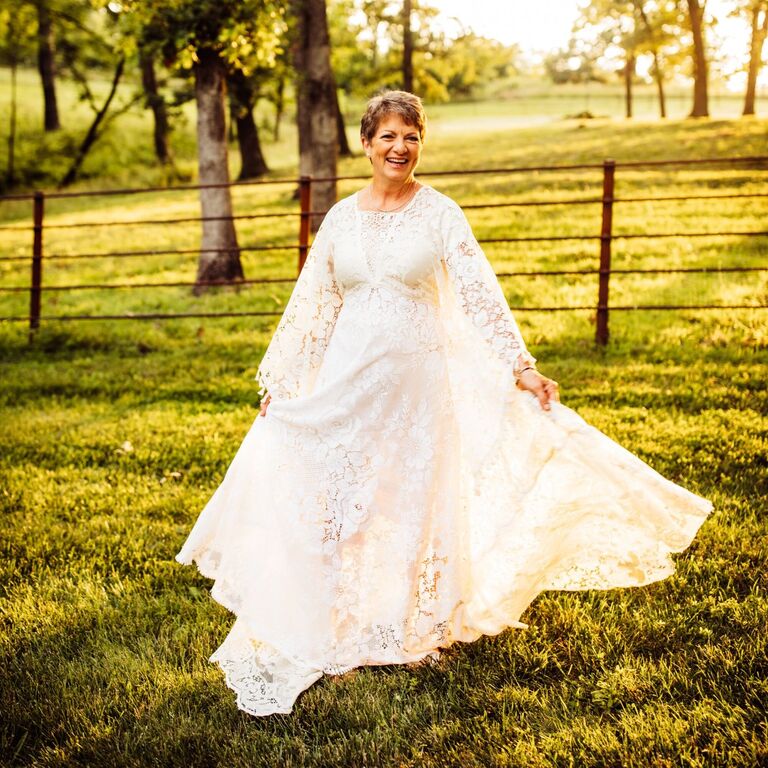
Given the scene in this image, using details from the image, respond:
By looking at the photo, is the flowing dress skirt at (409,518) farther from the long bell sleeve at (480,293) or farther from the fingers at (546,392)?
the long bell sleeve at (480,293)

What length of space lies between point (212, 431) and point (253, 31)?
6.40 meters

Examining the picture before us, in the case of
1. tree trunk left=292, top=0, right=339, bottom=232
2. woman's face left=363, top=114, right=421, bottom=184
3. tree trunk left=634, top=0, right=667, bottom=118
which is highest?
tree trunk left=634, top=0, right=667, bottom=118

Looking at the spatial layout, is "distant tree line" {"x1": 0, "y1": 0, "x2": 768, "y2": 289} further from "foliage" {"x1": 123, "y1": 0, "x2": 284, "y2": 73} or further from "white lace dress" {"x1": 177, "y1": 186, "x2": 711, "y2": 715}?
"white lace dress" {"x1": 177, "y1": 186, "x2": 711, "y2": 715}

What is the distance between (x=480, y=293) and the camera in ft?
10.1

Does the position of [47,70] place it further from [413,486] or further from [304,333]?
[413,486]

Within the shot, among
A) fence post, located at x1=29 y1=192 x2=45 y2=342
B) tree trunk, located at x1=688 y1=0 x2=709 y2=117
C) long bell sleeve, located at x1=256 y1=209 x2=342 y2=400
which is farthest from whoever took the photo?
tree trunk, located at x1=688 y1=0 x2=709 y2=117

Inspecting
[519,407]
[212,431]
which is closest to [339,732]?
[519,407]

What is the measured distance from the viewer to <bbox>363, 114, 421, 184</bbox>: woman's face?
3078 millimetres

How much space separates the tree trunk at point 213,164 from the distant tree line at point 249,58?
0.5 inches

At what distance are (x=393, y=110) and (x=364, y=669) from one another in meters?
2.17

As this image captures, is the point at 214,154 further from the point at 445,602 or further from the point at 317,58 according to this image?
the point at 445,602

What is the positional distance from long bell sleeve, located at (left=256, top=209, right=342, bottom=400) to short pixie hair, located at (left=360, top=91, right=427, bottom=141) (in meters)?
0.49

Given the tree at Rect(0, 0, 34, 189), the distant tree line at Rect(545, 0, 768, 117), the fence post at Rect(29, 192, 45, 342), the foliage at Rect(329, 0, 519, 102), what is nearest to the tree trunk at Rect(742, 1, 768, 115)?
the distant tree line at Rect(545, 0, 768, 117)

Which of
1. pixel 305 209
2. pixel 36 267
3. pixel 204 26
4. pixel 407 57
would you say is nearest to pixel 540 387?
pixel 305 209
